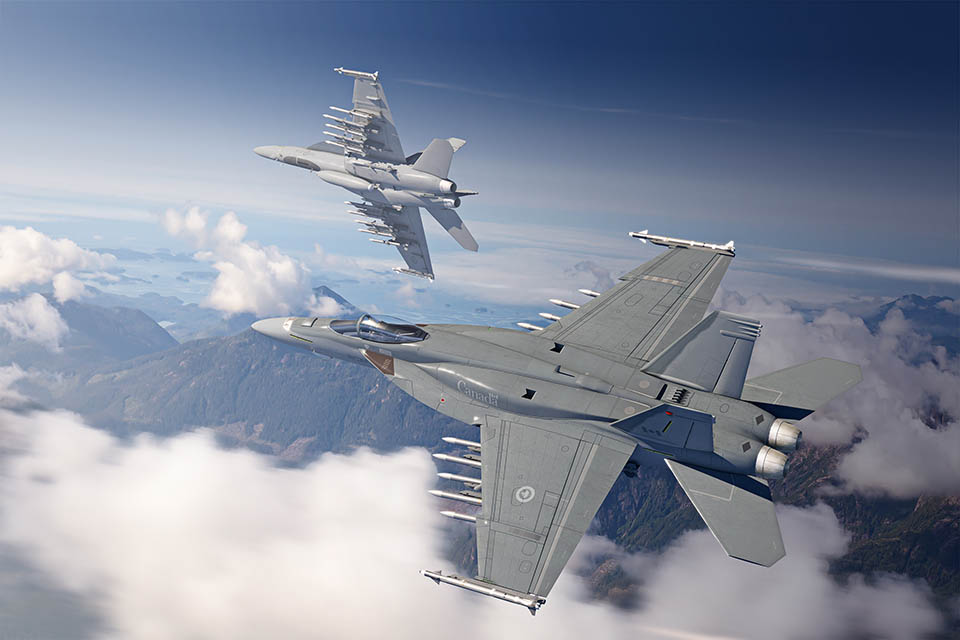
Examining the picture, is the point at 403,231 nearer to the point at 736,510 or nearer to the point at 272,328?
the point at 272,328

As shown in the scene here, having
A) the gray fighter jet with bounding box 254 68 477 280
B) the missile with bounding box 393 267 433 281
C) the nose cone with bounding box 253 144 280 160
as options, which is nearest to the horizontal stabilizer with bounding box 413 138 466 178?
the gray fighter jet with bounding box 254 68 477 280

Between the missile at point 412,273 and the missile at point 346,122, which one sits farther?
the missile at point 412,273

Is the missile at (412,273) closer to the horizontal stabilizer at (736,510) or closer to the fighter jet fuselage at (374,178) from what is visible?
the fighter jet fuselage at (374,178)

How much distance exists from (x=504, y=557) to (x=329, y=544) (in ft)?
474

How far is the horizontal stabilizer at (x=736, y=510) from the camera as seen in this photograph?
474 inches

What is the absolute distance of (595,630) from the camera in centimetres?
11912

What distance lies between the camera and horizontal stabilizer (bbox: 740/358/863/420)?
47.9 ft

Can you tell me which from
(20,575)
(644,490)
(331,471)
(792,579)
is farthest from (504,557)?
(20,575)

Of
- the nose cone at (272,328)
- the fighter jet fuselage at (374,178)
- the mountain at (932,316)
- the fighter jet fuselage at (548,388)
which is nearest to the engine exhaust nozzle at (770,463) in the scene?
the fighter jet fuselage at (548,388)

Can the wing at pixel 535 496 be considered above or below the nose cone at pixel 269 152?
below

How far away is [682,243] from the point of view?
21969 millimetres

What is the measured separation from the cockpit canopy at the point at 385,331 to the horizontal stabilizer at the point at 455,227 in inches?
442

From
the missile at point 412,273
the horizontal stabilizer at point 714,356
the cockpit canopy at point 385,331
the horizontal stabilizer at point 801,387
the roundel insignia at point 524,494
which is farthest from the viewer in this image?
the missile at point 412,273

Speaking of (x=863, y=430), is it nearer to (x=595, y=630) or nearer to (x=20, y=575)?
(x=595, y=630)
